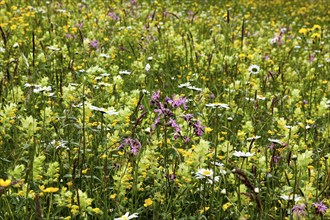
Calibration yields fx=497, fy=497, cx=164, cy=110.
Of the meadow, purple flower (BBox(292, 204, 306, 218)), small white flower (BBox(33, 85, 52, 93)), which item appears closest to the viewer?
purple flower (BBox(292, 204, 306, 218))

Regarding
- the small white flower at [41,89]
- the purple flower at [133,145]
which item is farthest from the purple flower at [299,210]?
the small white flower at [41,89]

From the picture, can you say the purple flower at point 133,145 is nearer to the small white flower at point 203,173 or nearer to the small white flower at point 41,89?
the small white flower at point 203,173

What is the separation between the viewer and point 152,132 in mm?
2193

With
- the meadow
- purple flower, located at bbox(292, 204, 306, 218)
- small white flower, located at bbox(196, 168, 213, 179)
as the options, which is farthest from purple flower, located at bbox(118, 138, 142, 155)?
purple flower, located at bbox(292, 204, 306, 218)

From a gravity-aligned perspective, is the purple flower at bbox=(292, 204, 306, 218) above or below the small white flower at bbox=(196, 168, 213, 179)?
below

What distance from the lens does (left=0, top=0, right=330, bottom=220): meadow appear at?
2.01 m

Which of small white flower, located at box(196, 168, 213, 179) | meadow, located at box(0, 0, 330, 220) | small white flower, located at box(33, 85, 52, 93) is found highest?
small white flower, located at box(33, 85, 52, 93)

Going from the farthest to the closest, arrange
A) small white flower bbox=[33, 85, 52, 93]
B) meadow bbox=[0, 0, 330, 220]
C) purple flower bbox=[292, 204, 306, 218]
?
small white flower bbox=[33, 85, 52, 93] < meadow bbox=[0, 0, 330, 220] < purple flower bbox=[292, 204, 306, 218]

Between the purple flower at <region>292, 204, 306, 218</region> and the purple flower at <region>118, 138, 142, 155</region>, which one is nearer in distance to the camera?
the purple flower at <region>292, 204, 306, 218</region>

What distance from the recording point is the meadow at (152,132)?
2.01 m

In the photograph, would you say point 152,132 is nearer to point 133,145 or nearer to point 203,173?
point 133,145

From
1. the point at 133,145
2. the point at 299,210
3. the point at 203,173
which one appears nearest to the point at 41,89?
the point at 133,145

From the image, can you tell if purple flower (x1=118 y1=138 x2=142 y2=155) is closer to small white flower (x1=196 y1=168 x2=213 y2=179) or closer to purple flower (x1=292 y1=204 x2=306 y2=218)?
small white flower (x1=196 y1=168 x2=213 y2=179)

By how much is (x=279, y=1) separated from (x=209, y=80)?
910 centimetres
